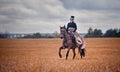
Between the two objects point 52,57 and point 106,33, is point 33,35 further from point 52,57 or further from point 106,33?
point 106,33

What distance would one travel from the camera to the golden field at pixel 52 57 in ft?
23.4

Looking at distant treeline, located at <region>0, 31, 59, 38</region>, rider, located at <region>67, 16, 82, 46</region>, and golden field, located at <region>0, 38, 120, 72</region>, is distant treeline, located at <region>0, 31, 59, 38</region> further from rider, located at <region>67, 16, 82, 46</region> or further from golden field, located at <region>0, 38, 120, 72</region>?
rider, located at <region>67, 16, 82, 46</region>

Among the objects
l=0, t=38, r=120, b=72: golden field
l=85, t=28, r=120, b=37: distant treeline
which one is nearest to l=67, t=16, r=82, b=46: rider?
l=0, t=38, r=120, b=72: golden field

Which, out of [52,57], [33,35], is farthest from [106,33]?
[33,35]

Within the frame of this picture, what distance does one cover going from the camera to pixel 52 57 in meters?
8.24

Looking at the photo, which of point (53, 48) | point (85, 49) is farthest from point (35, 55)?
point (85, 49)

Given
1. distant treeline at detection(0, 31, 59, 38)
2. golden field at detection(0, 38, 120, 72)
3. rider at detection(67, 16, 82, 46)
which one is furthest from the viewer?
distant treeline at detection(0, 31, 59, 38)

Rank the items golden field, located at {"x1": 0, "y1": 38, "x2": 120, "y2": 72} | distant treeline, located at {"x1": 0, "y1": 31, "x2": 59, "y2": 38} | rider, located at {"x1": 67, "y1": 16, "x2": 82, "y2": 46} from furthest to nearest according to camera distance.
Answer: distant treeline, located at {"x1": 0, "y1": 31, "x2": 59, "y2": 38}, rider, located at {"x1": 67, "y1": 16, "x2": 82, "y2": 46}, golden field, located at {"x1": 0, "y1": 38, "x2": 120, "y2": 72}

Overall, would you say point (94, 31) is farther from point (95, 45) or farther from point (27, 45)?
point (27, 45)

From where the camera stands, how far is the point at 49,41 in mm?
8883

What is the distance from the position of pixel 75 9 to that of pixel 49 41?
1.28m

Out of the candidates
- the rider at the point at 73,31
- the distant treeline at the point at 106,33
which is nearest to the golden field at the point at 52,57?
the distant treeline at the point at 106,33

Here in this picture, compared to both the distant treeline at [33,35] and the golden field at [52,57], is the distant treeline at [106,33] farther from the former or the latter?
the distant treeline at [33,35]

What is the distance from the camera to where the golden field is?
7.12 m
